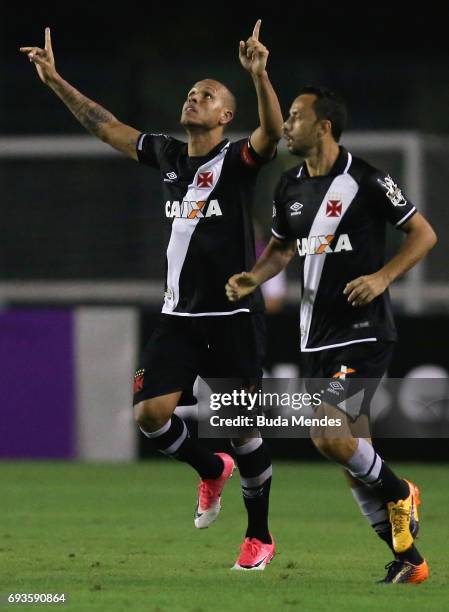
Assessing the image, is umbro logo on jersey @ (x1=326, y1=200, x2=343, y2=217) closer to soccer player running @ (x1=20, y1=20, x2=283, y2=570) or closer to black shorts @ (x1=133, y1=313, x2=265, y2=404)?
soccer player running @ (x1=20, y1=20, x2=283, y2=570)

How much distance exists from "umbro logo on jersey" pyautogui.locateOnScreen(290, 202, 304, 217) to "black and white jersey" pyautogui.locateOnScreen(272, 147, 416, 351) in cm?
4

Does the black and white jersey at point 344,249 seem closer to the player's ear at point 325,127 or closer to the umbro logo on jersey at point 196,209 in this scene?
the player's ear at point 325,127

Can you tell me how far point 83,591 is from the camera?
7.03 metres

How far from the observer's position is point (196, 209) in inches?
312

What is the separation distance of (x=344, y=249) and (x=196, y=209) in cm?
82

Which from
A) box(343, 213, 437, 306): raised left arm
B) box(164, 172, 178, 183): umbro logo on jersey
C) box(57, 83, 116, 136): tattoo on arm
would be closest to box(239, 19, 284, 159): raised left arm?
box(164, 172, 178, 183): umbro logo on jersey

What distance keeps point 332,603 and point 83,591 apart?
107 cm

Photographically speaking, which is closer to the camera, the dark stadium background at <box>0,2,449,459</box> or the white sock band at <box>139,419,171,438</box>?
the white sock band at <box>139,419,171,438</box>

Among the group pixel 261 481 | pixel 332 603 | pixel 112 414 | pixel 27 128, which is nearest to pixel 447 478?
pixel 112 414

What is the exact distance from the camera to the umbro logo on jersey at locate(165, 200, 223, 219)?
26.0 ft

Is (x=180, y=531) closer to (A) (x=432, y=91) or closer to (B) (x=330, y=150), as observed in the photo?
(B) (x=330, y=150)

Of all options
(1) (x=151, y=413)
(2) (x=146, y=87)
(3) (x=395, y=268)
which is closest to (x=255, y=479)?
(1) (x=151, y=413)

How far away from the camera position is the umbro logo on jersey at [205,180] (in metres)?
7.93

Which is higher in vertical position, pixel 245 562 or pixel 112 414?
pixel 245 562
